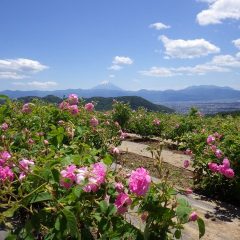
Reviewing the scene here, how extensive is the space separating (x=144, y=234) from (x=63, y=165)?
25.1 inches


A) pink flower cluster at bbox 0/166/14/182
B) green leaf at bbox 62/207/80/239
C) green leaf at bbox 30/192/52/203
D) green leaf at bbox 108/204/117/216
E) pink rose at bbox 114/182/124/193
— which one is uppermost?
pink flower cluster at bbox 0/166/14/182

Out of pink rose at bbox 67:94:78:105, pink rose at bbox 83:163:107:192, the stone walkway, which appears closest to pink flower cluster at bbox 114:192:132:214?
pink rose at bbox 83:163:107:192

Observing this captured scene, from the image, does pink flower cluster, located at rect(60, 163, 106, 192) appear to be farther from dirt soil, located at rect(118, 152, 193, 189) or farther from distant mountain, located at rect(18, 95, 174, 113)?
distant mountain, located at rect(18, 95, 174, 113)

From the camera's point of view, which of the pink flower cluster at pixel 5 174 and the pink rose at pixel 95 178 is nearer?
the pink rose at pixel 95 178

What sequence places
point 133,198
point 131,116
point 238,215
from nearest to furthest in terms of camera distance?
point 133,198 → point 238,215 → point 131,116

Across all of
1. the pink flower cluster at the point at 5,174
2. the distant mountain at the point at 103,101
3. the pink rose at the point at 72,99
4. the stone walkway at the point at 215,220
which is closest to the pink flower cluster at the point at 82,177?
the pink flower cluster at the point at 5,174

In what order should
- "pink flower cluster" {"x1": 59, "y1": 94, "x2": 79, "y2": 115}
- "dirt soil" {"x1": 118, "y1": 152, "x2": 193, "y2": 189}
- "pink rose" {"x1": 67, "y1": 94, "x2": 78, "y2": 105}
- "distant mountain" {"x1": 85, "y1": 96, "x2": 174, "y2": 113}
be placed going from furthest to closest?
1. "distant mountain" {"x1": 85, "y1": 96, "x2": 174, "y2": 113}
2. "dirt soil" {"x1": 118, "y1": 152, "x2": 193, "y2": 189}
3. "pink rose" {"x1": 67, "y1": 94, "x2": 78, "y2": 105}
4. "pink flower cluster" {"x1": 59, "y1": 94, "x2": 79, "y2": 115}

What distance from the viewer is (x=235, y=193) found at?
6480 millimetres

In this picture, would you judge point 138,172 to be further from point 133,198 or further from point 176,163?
point 176,163

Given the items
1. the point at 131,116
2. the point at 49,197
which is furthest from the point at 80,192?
the point at 131,116

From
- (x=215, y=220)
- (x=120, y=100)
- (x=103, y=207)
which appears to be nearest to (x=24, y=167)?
(x=103, y=207)

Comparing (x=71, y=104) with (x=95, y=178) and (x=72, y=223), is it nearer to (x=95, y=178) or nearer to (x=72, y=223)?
(x=95, y=178)

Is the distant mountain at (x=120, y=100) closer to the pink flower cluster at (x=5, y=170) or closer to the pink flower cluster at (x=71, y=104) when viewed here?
the pink flower cluster at (x=71, y=104)

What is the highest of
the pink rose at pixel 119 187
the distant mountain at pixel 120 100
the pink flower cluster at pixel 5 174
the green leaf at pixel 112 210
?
the pink flower cluster at pixel 5 174
